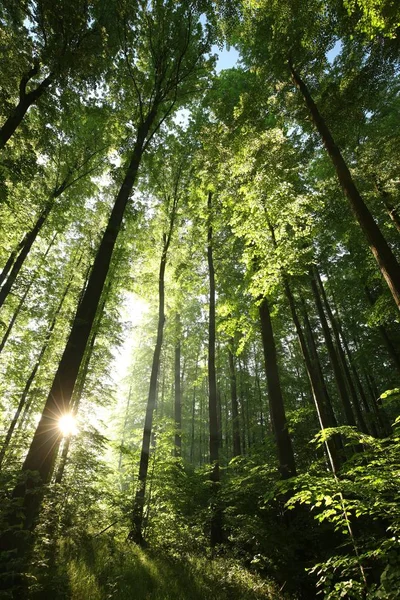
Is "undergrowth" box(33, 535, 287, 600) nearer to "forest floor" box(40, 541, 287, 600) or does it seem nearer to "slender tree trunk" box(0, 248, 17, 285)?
"forest floor" box(40, 541, 287, 600)

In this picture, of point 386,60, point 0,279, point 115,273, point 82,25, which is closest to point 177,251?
point 115,273

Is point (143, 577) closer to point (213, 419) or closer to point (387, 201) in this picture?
point (213, 419)

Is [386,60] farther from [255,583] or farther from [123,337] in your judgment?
[123,337]

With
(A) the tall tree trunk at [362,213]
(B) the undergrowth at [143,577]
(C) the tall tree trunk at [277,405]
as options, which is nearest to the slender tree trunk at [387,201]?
(A) the tall tree trunk at [362,213]

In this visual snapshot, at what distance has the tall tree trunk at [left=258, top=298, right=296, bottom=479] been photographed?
28.2 ft

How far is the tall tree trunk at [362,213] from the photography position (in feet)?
18.7

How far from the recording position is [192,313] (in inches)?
851

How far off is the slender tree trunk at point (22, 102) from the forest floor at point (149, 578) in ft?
32.3

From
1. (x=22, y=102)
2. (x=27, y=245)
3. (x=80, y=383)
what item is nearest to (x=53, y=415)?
(x=80, y=383)

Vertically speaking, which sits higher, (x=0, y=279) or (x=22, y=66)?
(x=22, y=66)

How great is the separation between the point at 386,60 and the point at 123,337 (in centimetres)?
1425

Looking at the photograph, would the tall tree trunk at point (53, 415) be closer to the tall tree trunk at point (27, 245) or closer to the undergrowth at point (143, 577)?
the undergrowth at point (143, 577)

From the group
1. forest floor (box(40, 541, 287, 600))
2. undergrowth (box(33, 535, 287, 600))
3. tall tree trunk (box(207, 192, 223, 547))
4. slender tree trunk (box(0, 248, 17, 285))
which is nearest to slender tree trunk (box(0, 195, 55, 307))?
slender tree trunk (box(0, 248, 17, 285))

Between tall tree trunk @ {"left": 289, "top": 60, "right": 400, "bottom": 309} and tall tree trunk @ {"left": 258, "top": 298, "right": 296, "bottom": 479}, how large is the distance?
154 inches
